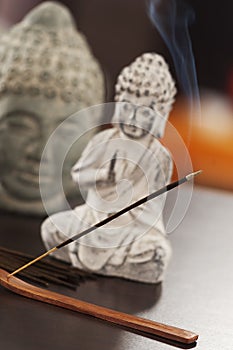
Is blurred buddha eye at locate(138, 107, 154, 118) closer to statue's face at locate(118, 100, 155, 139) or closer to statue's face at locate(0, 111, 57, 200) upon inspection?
statue's face at locate(118, 100, 155, 139)

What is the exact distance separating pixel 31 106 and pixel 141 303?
0.43 meters

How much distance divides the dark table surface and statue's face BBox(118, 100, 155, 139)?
0.17 m

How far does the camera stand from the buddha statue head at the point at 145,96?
93 centimetres

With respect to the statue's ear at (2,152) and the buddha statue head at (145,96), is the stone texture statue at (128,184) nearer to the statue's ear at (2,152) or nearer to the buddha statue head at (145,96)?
the buddha statue head at (145,96)

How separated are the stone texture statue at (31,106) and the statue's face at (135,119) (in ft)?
0.87

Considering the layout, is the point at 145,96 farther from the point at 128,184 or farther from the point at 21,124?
the point at 21,124

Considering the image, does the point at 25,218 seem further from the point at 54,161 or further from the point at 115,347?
the point at 115,347

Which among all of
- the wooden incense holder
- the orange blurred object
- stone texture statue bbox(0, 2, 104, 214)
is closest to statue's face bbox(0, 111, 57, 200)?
stone texture statue bbox(0, 2, 104, 214)

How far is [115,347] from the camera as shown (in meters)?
0.71

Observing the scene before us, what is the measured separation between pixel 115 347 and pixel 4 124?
0.56 meters

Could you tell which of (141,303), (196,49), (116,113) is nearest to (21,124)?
(116,113)

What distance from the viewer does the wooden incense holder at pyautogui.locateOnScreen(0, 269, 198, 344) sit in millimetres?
A: 739

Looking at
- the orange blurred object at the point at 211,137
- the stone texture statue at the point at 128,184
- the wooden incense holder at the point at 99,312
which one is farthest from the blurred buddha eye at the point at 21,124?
the orange blurred object at the point at 211,137

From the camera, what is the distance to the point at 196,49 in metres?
1.88
